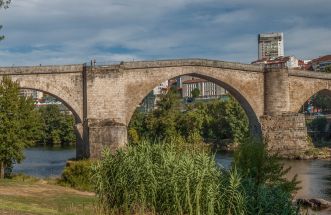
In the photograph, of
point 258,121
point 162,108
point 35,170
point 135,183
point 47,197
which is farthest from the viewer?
point 162,108

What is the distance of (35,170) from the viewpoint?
35.4 meters

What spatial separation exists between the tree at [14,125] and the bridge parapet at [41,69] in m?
9.00

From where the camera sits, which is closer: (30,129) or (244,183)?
(244,183)

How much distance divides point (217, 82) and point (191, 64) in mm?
3512

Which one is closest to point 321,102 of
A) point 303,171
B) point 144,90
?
point 303,171

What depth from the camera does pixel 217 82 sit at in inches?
1662

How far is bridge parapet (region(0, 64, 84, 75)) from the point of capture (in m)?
34.4

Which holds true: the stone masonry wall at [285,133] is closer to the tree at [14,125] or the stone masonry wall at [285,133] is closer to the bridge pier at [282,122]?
the bridge pier at [282,122]

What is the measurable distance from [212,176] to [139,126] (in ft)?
157

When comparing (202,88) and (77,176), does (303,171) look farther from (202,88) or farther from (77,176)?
(202,88)

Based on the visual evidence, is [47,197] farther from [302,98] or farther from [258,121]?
[302,98]

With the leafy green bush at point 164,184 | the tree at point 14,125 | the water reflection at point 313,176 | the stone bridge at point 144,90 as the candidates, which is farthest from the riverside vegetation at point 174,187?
the stone bridge at point 144,90

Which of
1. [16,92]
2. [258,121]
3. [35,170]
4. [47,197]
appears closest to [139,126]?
[258,121]

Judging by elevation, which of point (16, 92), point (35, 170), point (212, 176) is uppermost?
point (16, 92)
